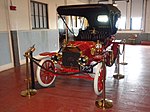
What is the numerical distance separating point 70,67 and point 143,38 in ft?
35.1

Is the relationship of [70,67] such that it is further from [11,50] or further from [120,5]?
[120,5]

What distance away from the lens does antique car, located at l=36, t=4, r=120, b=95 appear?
345 cm

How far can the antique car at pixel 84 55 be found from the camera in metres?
3.45

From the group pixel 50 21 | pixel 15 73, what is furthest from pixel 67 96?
pixel 50 21

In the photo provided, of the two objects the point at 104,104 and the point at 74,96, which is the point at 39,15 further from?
the point at 104,104

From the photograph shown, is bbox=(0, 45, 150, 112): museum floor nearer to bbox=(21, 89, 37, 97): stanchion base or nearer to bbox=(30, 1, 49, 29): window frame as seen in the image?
bbox=(21, 89, 37, 97): stanchion base

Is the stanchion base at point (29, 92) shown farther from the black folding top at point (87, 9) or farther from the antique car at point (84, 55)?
the black folding top at point (87, 9)

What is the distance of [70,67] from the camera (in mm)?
3801

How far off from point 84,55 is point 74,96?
91cm

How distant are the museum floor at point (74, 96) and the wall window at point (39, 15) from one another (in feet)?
10.5

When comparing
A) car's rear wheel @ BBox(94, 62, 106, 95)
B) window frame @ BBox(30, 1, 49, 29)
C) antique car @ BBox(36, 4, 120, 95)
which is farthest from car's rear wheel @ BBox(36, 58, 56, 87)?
window frame @ BBox(30, 1, 49, 29)

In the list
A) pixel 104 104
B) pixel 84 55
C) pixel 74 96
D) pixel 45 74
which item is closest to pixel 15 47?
pixel 45 74

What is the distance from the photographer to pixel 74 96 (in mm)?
3406

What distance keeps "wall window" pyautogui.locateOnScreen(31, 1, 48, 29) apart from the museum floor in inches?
126
